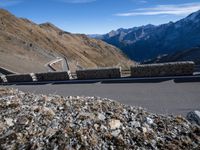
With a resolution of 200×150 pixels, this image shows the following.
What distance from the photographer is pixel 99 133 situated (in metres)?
7.19

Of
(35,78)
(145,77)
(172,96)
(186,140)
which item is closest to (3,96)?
(186,140)

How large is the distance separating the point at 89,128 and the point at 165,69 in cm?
1236

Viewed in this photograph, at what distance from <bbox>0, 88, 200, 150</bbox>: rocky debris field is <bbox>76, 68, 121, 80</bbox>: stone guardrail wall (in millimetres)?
11932

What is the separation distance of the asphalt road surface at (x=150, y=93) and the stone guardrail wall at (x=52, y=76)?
5.94 feet

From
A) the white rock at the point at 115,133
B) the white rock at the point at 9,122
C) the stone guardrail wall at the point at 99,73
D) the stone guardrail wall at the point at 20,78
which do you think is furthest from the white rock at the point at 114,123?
the stone guardrail wall at the point at 20,78

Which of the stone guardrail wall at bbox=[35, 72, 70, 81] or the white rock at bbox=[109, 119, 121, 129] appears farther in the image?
the stone guardrail wall at bbox=[35, 72, 70, 81]

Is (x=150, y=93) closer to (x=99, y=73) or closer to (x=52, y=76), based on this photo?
(x=99, y=73)

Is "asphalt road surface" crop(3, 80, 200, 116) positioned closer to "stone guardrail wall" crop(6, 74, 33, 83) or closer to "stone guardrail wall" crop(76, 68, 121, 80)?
"stone guardrail wall" crop(76, 68, 121, 80)

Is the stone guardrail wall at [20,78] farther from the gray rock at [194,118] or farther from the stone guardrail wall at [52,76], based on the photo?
the gray rock at [194,118]

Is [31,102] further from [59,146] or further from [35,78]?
[35,78]

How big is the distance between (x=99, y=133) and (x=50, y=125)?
45.8 inches

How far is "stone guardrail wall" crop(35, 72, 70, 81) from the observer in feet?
76.1

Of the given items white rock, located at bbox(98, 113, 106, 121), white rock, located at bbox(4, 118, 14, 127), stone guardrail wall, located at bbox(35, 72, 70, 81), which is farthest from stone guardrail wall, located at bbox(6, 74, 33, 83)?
white rock, located at bbox(98, 113, 106, 121)

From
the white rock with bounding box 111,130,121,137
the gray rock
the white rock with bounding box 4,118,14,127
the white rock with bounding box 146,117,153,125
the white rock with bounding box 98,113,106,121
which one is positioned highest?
the white rock with bounding box 4,118,14,127
